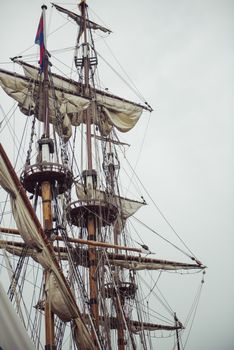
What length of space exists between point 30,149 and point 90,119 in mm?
7845

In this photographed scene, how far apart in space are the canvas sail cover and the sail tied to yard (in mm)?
8284

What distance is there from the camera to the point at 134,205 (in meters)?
30.6

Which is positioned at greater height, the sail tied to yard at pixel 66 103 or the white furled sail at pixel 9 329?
the sail tied to yard at pixel 66 103

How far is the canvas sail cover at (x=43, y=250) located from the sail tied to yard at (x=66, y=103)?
8.28 m

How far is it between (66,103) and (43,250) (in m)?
11.2

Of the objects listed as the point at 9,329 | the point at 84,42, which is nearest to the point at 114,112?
the point at 84,42

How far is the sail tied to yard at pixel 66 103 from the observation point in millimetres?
19062

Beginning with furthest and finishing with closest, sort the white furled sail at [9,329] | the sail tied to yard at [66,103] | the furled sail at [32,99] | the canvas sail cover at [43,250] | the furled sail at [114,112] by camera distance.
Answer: the furled sail at [114,112] → the sail tied to yard at [66,103] → the furled sail at [32,99] → the canvas sail cover at [43,250] → the white furled sail at [9,329]

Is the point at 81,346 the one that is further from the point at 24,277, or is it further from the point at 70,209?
the point at 70,209

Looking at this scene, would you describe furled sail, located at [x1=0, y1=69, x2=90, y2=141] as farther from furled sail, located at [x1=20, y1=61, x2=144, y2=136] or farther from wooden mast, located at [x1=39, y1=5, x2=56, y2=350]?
furled sail, located at [x1=20, y1=61, x2=144, y2=136]

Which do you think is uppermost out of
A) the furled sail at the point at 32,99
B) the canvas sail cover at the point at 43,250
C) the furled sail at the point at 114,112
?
the furled sail at the point at 114,112

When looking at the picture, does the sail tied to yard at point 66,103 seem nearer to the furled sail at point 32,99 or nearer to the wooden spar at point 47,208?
the furled sail at point 32,99

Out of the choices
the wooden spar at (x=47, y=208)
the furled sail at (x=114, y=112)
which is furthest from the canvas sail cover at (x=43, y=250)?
the furled sail at (x=114, y=112)

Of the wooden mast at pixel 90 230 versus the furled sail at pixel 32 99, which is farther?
the furled sail at pixel 32 99
